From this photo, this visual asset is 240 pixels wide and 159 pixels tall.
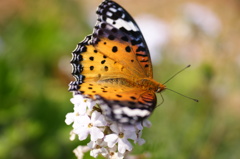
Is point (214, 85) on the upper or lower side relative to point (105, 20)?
lower

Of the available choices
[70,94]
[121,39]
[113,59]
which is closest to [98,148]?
[113,59]

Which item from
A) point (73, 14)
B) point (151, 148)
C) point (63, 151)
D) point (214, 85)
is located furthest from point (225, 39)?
point (73, 14)

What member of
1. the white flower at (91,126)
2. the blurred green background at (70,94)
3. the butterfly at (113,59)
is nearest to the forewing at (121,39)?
the butterfly at (113,59)

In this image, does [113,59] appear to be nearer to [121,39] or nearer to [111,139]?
[121,39]

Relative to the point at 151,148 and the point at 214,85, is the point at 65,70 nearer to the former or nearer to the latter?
the point at 214,85

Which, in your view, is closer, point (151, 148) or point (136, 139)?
point (136, 139)

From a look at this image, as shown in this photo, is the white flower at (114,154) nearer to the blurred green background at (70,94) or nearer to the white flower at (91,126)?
the white flower at (91,126)
